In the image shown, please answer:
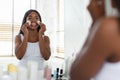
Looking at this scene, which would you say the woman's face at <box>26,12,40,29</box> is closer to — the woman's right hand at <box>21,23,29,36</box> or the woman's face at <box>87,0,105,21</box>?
the woman's right hand at <box>21,23,29,36</box>

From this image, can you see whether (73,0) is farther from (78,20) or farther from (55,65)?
(55,65)

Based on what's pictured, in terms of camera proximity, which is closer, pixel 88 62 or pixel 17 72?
pixel 88 62

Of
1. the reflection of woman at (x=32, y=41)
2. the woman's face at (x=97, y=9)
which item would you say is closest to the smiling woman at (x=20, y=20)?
the reflection of woman at (x=32, y=41)

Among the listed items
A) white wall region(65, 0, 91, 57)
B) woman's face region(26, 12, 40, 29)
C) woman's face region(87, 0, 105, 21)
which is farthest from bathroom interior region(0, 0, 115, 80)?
woman's face region(87, 0, 105, 21)

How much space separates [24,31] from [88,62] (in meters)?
1.09

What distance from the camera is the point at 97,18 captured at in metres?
0.50

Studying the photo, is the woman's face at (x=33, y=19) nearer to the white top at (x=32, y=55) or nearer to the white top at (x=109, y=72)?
the white top at (x=32, y=55)

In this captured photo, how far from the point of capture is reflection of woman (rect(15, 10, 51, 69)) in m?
1.46

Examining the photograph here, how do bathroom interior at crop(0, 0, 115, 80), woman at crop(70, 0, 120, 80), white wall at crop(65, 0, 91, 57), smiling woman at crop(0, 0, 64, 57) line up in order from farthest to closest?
smiling woman at crop(0, 0, 64, 57) → bathroom interior at crop(0, 0, 115, 80) → white wall at crop(65, 0, 91, 57) → woman at crop(70, 0, 120, 80)

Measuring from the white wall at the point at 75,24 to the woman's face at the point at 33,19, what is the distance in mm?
265

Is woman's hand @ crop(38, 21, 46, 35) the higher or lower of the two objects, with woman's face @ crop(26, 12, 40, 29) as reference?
lower

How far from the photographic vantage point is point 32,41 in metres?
1.47

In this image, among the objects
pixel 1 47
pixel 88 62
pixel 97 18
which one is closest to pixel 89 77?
pixel 88 62

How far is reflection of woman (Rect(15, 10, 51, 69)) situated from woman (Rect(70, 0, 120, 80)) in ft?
3.35
